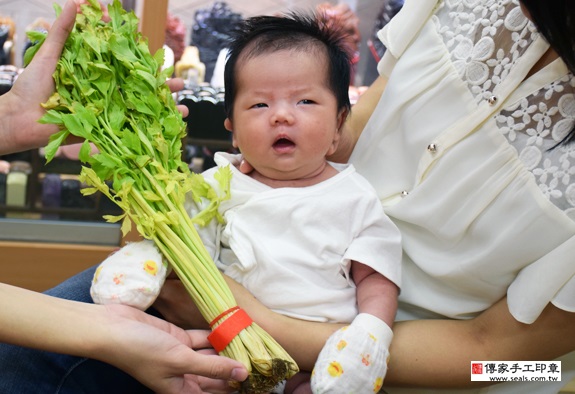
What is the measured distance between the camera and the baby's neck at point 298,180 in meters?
1.50

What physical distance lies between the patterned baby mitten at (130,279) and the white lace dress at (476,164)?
1.73ft

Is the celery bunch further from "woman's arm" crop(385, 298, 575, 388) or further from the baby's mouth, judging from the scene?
"woman's arm" crop(385, 298, 575, 388)

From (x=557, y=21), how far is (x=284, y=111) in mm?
533

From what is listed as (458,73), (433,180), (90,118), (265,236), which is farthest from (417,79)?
(90,118)

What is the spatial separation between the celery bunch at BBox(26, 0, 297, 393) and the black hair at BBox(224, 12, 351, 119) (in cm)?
16

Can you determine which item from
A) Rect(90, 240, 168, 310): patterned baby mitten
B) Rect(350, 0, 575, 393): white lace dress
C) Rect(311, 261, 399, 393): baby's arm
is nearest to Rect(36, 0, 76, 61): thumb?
Rect(90, 240, 168, 310): patterned baby mitten

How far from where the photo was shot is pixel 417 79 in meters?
1.52

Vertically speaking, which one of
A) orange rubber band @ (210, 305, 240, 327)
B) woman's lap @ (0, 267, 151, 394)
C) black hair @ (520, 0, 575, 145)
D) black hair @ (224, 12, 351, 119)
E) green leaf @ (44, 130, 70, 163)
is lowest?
woman's lap @ (0, 267, 151, 394)

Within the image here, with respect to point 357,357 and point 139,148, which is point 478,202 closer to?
point 357,357

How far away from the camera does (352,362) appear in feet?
4.03

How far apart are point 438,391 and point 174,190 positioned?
704mm

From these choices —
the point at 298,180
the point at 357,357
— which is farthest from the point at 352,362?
the point at 298,180

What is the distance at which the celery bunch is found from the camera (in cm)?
129

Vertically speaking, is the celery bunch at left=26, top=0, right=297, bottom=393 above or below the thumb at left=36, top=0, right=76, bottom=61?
below
